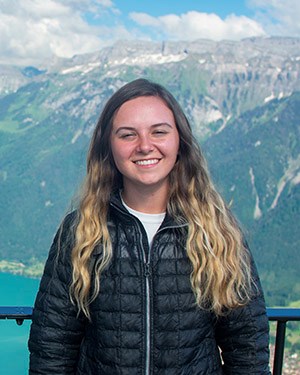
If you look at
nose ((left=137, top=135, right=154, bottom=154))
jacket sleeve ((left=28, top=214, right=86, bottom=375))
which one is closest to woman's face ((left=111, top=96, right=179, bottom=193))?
nose ((left=137, top=135, right=154, bottom=154))

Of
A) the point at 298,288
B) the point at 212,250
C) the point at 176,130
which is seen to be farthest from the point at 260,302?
the point at 298,288

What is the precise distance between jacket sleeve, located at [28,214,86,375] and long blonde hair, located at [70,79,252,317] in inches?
2.8

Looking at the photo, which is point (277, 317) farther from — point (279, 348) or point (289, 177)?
point (289, 177)

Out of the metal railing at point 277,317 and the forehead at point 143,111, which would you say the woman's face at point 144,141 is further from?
the metal railing at point 277,317

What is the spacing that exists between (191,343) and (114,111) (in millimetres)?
1328

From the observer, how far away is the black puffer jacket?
3090 mm

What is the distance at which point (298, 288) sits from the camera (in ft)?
394

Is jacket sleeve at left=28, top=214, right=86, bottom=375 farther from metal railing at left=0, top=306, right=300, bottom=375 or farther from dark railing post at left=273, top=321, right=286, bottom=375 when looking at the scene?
dark railing post at left=273, top=321, right=286, bottom=375

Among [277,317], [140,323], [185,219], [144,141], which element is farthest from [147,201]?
[277,317]

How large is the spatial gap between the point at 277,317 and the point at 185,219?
3.16 feet

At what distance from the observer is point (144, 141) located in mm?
3225

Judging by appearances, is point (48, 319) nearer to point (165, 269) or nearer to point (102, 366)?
point (102, 366)

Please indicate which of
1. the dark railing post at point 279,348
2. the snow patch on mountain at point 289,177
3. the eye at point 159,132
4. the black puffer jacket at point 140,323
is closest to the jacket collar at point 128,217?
the black puffer jacket at point 140,323

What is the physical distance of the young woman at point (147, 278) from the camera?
3.11m
